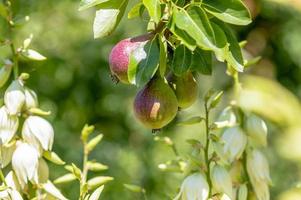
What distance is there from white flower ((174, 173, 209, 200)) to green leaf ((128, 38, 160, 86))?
0.18 meters

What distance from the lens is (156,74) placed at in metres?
1.07

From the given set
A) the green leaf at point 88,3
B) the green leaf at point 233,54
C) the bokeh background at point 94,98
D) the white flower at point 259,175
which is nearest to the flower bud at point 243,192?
the white flower at point 259,175

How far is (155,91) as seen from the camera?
1051mm

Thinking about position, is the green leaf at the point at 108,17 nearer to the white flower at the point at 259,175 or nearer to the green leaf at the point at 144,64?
the green leaf at the point at 144,64

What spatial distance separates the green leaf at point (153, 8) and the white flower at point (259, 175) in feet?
1.09

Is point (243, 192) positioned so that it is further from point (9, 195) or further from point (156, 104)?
point (9, 195)

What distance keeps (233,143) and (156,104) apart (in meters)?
0.19

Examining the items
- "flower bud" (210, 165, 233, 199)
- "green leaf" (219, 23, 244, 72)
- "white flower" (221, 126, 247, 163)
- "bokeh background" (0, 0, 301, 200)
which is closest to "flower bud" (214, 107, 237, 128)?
"white flower" (221, 126, 247, 163)

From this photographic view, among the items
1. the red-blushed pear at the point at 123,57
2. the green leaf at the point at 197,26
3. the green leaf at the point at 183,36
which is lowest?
the red-blushed pear at the point at 123,57

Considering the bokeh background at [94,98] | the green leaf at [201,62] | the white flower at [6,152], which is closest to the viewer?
the green leaf at [201,62]

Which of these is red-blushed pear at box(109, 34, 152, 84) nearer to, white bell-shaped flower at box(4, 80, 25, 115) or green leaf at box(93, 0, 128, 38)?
green leaf at box(93, 0, 128, 38)

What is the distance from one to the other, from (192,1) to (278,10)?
113 inches

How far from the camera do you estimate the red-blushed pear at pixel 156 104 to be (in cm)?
A: 104

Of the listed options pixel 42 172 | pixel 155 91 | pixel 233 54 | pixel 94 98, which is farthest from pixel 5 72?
pixel 94 98
